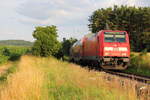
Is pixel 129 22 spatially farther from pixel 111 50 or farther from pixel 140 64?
pixel 111 50

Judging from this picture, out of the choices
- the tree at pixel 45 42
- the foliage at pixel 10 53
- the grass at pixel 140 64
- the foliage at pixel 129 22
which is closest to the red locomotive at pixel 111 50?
the grass at pixel 140 64

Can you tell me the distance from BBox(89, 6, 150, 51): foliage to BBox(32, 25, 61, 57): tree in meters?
13.1

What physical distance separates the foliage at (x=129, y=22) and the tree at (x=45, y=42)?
13072 millimetres

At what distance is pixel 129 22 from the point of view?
2076 inches

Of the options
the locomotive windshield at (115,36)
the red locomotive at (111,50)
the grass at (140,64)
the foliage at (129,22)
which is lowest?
the grass at (140,64)

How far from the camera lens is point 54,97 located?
28.5 ft

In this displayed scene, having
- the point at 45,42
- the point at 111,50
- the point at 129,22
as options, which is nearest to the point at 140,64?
the point at 111,50

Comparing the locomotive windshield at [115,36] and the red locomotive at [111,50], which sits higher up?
the locomotive windshield at [115,36]

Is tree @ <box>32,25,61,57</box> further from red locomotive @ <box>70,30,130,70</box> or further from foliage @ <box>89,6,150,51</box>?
red locomotive @ <box>70,30,130,70</box>

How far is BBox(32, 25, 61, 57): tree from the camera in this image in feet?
123

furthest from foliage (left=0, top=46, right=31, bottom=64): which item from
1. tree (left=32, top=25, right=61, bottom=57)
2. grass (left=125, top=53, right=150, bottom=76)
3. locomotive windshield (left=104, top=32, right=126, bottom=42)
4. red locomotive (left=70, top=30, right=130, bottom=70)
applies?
locomotive windshield (left=104, top=32, right=126, bottom=42)

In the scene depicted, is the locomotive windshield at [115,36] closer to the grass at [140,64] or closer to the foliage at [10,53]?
the grass at [140,64]

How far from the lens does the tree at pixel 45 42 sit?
1479 inches

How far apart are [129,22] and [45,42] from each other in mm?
20374
